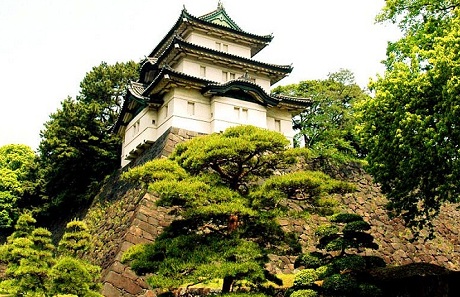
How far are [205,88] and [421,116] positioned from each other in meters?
12.1

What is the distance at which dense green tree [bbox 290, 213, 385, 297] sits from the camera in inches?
407

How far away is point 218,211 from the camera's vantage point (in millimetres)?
10781

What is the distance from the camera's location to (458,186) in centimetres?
979

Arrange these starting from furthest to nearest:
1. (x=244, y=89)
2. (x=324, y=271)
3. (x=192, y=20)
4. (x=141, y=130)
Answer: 1. (x=192, y=20)
2. (x=141, y=130)
3. (x=244, y=89)
4. (x=324, y=271)

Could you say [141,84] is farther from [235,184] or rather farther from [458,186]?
[458,186]

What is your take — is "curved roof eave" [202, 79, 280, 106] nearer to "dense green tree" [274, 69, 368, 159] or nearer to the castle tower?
the castle tower

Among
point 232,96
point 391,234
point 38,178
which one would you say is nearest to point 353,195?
point 391,234

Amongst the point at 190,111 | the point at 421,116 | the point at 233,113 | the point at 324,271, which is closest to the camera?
the point at 421,116

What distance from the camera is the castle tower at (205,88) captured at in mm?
20281

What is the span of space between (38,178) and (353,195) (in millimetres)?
19426

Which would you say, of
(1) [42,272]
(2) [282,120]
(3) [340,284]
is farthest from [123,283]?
(2) [282,120]

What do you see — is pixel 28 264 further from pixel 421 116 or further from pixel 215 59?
pixel 215 59

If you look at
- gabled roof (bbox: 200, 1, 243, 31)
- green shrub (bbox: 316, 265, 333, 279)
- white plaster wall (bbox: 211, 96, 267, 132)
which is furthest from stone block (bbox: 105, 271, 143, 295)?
gabled roof (bbox: 200, 1, 243, 31)

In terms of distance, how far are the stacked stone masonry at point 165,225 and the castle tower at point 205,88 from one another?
126 cm
